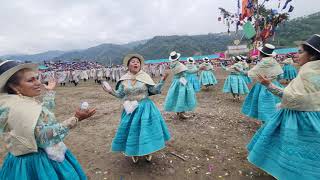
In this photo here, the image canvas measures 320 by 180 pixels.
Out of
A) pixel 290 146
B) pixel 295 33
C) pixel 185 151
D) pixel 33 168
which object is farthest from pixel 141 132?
pixel 295 33

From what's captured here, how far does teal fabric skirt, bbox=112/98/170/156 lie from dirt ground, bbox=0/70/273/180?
0.45 metres

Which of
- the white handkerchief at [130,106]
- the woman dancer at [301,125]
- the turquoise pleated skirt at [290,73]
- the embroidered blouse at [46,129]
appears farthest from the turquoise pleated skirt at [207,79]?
the embroidered blouse at [46,129]

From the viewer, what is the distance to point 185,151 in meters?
5.02

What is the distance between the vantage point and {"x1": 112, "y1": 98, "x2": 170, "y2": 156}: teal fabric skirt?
157 inches

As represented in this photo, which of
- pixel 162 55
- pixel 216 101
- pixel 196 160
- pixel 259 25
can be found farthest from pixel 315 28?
pixel 196 160

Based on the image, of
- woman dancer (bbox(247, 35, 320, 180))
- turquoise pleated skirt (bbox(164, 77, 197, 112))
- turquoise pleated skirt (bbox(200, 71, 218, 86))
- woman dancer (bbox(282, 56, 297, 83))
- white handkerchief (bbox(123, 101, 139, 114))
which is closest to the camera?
woman dancer (bbox(247, 35, 320, 180))

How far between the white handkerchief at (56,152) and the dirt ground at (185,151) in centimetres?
190

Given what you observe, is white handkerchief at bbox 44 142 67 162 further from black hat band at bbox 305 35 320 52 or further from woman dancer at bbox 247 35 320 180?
black hat band at bbox 305 35 320 52

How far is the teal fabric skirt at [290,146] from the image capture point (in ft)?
9.34

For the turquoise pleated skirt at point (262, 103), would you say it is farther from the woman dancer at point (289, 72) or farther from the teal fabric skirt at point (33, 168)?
the woman dancer at point (289, 72)

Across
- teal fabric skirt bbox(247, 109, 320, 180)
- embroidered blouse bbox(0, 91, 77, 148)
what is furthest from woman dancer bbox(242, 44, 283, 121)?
embroidered blouse bbox(0, 91, 77, 148)

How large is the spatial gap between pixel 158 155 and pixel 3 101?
312 centimetres

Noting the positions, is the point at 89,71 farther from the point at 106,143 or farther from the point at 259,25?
Answer: the point at 106,143

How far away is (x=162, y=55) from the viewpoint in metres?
80.0
